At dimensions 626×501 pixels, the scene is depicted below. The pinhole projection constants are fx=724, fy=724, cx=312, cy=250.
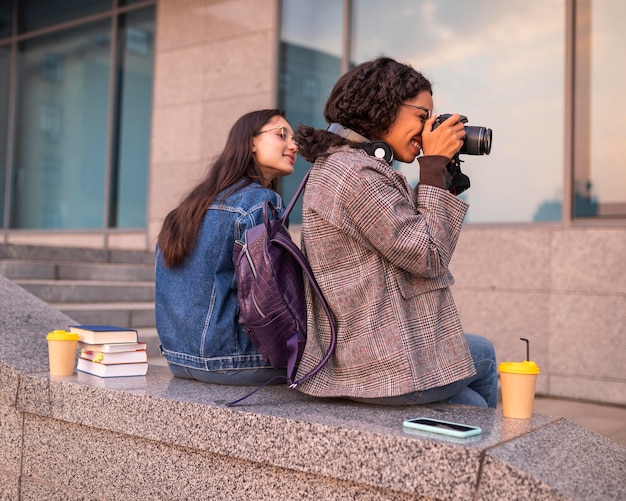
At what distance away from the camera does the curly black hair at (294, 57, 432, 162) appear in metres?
2.20

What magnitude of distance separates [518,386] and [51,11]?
32.1 feet

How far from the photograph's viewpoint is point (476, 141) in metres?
2.24

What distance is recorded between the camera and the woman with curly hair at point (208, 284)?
101 inches

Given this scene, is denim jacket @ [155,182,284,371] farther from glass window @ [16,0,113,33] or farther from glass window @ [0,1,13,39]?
glass window @ [0,1,13,39]

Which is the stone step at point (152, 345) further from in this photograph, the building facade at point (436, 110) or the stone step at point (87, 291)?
the building facade at point (436, 110)

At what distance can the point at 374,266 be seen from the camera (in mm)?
2119

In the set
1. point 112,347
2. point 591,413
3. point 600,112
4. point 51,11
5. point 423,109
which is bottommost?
point 591,413

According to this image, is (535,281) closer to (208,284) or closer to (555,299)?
(555,299)

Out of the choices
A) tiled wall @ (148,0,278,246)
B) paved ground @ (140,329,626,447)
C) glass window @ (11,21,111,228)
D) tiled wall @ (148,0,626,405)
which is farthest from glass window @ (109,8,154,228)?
paved ground @ (140,329,626,447)

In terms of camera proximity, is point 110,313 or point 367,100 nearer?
point 367,100

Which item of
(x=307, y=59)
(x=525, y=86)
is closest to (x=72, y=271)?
(x=307, y=59)

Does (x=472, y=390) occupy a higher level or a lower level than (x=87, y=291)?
lower

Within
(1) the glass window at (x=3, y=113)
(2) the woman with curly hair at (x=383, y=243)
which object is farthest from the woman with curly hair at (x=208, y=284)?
(1) the glass window at (x=3, y=113)

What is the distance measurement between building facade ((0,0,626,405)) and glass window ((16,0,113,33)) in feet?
0.09
